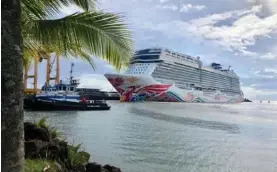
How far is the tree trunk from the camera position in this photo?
88.6 inches

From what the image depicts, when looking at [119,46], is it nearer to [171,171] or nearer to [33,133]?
[33,133]

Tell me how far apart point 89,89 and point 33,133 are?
75.1m

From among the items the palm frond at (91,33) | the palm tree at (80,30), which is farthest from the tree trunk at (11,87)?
the palm frond at (91,33)

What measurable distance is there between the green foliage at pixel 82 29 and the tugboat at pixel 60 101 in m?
28.6

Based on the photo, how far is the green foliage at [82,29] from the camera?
3477mm

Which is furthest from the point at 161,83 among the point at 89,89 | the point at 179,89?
the point at 89,89

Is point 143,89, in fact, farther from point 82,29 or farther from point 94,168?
point 82,29

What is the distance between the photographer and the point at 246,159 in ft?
37.0

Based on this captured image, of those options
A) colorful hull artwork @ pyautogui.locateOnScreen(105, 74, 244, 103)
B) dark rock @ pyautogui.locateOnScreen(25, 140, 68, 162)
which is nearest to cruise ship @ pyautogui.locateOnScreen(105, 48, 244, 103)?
colorful hull artwork @ pyautogui.locateOnScreen(105, 74, 244, 103)

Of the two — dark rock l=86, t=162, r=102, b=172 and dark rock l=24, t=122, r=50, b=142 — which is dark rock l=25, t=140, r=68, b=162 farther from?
dark rock l=86, t=162, r=102, b=172

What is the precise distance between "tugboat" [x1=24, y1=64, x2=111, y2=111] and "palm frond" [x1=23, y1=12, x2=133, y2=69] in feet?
94.1

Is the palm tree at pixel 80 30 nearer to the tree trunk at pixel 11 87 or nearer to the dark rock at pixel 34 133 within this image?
the tree trunk at pixel 11 87

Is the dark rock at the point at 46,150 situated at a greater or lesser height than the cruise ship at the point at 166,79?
lesser

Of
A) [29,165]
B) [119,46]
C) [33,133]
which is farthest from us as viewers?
[33,133]
